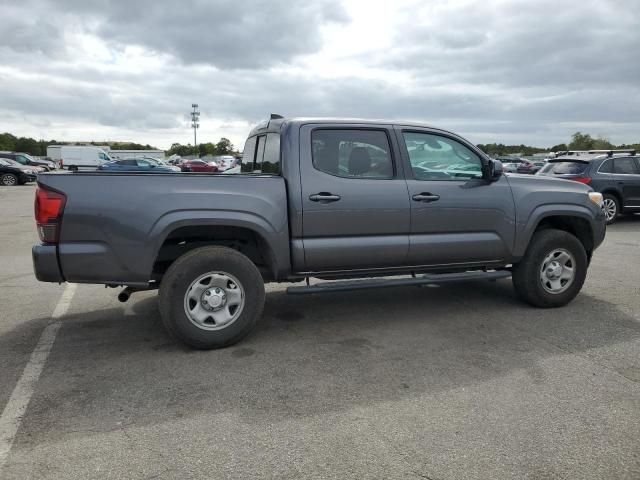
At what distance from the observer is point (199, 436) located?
9.44ft

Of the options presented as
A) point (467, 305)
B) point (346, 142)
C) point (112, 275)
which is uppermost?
point (346, 142)

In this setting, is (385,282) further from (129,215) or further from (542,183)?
(129,215)

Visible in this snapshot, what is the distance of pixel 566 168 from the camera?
11867 millimetres

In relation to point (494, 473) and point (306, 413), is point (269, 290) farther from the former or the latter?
point (494, 473)

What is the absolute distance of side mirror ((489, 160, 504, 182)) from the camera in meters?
4.91

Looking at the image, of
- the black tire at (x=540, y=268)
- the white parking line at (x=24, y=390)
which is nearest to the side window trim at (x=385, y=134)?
the black tire at (x=540, y=268)

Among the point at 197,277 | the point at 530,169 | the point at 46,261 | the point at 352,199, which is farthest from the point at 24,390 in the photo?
the point at 530,169

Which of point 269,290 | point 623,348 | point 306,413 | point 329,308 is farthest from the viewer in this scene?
point 269,290

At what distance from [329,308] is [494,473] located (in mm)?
2967

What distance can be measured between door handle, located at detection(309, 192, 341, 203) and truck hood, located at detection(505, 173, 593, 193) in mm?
1958

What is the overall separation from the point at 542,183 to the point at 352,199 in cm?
220

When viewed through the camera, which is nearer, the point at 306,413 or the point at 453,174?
the point at 306,413

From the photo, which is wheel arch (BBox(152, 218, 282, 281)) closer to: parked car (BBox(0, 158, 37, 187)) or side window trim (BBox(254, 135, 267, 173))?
side window trim (BBox(254, 135, 267, 173))

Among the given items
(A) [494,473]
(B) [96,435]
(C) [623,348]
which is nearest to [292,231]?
(B) [96,435]
